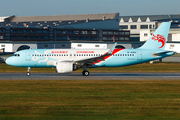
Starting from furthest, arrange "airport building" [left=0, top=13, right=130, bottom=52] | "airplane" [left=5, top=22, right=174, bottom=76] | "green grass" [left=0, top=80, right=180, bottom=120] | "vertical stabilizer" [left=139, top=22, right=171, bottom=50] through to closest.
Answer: "airport building" [left=0, top=13, right=130, bottom=52], "vertical stabilizer" [left=139, top=22, right=171, bottom=50], "airplane" [left=5, top=22, right=174, bottom=76], "green grass" [left=0, top=80, right=180, bottom=120]

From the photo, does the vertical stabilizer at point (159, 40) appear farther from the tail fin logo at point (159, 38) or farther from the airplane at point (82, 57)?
the airplane at point (82, 57)

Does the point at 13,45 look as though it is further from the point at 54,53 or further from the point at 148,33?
the point at 148,33

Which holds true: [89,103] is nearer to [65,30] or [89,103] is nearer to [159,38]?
[159,38]

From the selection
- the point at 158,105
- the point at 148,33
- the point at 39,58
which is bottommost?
the point at 158,105

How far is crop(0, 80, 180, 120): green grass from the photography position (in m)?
16.8

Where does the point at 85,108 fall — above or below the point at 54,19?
below

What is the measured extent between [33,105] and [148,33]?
433ft

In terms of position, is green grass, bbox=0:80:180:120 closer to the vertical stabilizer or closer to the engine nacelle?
the engine nacelle

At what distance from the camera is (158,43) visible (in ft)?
138

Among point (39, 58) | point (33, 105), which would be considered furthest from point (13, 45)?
point (33, 105)

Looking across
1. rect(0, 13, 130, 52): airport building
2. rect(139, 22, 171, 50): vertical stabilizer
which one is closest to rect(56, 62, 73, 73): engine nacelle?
rect(139, 22, 171, 50): vertical stabilizer

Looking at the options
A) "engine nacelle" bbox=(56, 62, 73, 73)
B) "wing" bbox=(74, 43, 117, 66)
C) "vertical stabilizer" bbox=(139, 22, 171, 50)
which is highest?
"vertical stabilizer" bbox=(139, 22, 171, 50)

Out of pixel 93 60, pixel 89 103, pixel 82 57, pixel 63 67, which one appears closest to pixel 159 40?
pixel 93 60

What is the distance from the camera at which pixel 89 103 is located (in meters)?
20.2
